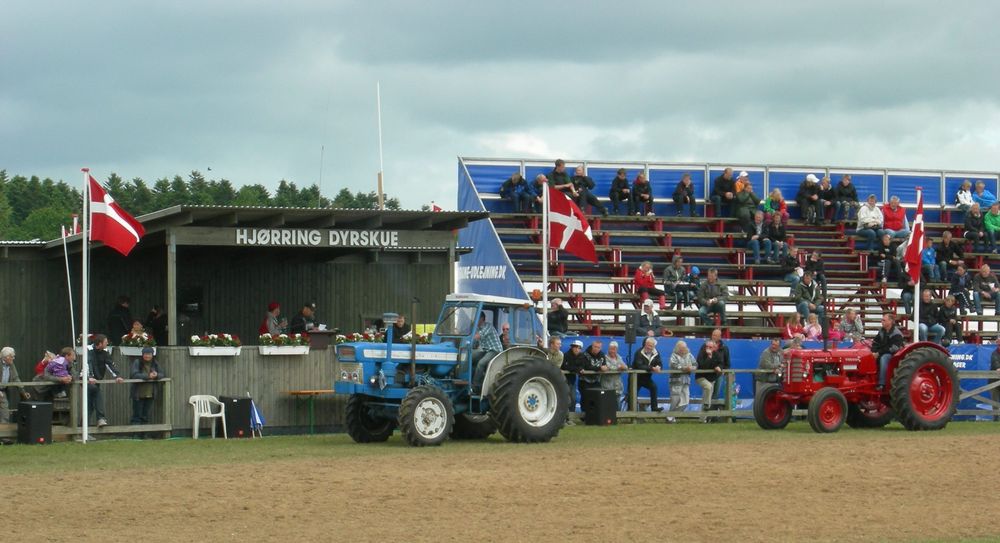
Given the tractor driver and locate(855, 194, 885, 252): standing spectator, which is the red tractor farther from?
locate(855, 194, 885, 252): standing spectator

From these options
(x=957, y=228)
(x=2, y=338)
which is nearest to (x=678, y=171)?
(x=957, y=228)

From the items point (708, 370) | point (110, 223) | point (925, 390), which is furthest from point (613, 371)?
point (110, 223)

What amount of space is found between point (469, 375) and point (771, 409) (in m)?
5.41

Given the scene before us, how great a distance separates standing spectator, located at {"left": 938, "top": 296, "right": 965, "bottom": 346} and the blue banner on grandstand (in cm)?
868

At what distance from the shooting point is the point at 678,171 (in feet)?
121

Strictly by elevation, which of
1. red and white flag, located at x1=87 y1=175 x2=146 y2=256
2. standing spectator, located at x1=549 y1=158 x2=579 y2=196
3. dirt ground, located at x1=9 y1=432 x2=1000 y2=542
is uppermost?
standing spectator, located at x1=549 y1=158 x2=579 y2=196

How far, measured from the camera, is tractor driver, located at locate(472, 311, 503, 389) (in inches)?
803

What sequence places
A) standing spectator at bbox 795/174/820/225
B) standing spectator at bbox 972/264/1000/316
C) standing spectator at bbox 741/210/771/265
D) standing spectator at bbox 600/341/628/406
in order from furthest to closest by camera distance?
standing spectator at bbox 795/174/820/225 → standing spectator at bbox 741/210/771/265 → standing spectator at bbox 972/264/1000/316 → standing spectator at bbox 600/341/628/406

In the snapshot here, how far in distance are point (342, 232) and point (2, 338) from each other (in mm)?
6477

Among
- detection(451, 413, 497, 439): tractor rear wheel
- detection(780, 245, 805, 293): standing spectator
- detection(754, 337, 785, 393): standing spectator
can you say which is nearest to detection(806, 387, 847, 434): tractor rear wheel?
detection(754, 337, 785, 393): standing spectator

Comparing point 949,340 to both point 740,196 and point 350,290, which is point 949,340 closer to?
point 740,196

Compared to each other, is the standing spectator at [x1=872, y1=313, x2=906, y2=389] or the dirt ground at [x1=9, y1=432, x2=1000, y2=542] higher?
the standing spectator at [x1=872, y1=313, x2=906, y2=389]

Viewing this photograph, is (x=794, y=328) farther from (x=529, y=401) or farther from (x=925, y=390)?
(x=529, y=401)

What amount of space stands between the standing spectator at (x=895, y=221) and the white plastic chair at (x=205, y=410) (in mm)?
18826
